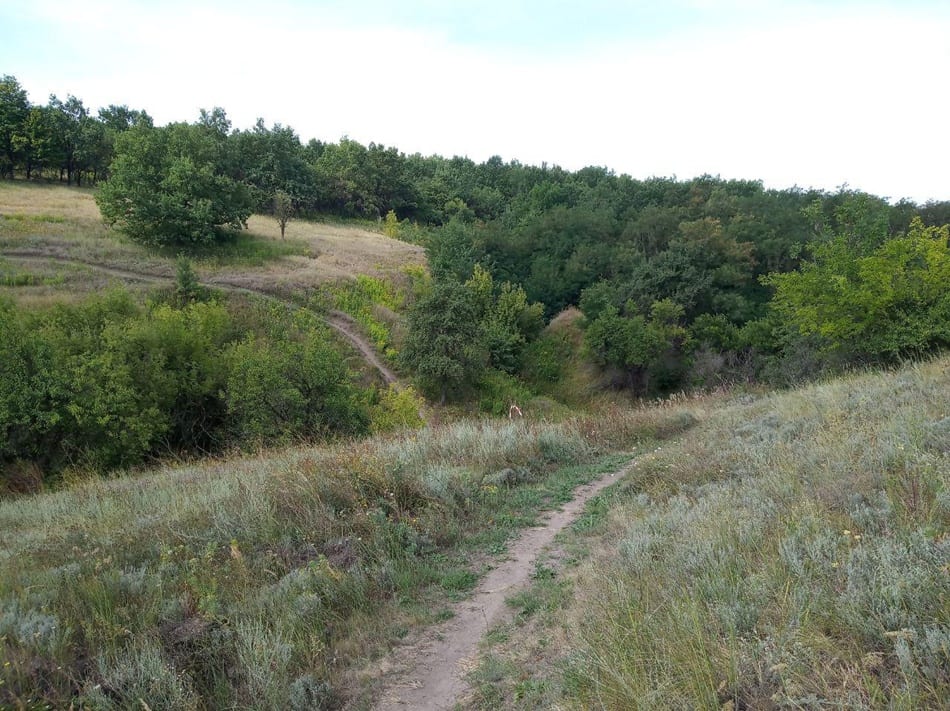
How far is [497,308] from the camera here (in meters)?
37.7

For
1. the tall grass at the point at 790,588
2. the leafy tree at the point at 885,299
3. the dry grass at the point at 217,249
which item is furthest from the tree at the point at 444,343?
the tall grass at the point at 790,588

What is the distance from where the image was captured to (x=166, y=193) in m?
34.0

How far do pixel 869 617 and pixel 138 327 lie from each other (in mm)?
22436

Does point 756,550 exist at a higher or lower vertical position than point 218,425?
higher

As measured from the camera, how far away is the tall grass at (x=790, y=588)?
2.31 metres

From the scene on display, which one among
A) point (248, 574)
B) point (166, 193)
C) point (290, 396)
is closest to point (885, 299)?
point (290, 396)

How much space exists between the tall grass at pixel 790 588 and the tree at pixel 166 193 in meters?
35.3

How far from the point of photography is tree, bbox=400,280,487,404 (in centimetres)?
2823

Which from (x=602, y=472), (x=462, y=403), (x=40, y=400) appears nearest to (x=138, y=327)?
(x=40, y=400)

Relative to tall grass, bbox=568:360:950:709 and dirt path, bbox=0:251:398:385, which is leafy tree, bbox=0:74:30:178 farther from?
tall grass, bbox=568:360:950:709

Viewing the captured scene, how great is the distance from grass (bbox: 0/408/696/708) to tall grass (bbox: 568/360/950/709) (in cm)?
167

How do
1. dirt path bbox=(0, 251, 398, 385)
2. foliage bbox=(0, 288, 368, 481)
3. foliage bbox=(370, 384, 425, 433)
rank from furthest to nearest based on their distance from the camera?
dirt path bbox=(0, 251, 398, 385), foliage bbox=(370, 384, 425, 433), foliage bbox=(0, 288, 368, 481)

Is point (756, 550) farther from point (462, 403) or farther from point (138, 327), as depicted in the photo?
point (462, 403)

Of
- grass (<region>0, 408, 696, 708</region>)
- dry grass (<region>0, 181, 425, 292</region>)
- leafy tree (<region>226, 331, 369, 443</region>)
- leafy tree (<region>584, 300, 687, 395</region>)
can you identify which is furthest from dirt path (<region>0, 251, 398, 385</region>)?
grass (<region>0, 408, 696, 708</region>)
